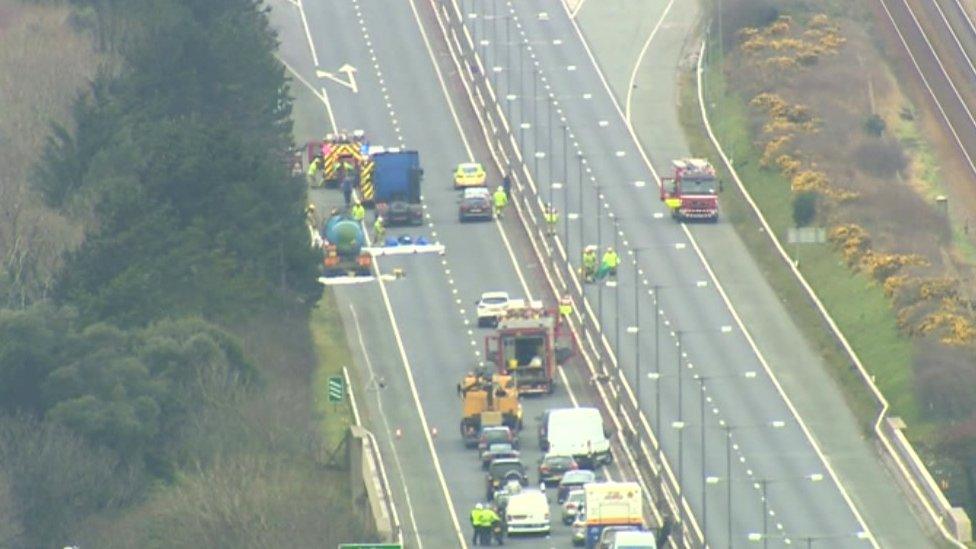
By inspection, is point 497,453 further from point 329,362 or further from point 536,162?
point 536,162

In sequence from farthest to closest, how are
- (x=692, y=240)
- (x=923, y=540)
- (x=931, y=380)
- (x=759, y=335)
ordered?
(x=692, y=240)
(x=759, y=335)
(x=931, y=380)
(x=923, y=540)

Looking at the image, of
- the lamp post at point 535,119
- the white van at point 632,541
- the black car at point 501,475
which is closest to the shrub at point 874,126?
the lamp post at point 535,119

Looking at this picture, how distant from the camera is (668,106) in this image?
19412cm

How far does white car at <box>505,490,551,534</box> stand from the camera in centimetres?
13588

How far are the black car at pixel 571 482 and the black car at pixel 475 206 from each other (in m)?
37.7

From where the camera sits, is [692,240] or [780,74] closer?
[692,240]

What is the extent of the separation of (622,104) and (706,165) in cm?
1932

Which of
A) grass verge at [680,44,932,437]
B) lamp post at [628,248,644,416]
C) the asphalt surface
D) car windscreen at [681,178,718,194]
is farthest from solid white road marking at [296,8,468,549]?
grass verge at [680,44,932,437]

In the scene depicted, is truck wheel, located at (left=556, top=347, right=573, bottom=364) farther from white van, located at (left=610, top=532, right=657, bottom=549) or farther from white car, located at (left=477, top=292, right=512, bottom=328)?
white van, located at (left=610, top=532, right=657, bottom=549)

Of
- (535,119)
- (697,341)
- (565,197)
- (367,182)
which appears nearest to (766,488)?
(697,341)

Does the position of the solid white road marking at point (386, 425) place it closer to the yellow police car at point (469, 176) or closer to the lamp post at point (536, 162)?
the yellow police car at point (469, 176)

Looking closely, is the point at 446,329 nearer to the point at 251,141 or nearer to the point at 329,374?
the point at 329,374

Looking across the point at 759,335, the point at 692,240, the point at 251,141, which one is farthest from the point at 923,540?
the point at 251,141

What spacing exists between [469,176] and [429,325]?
19932 mm
